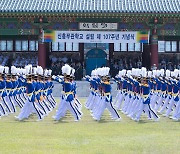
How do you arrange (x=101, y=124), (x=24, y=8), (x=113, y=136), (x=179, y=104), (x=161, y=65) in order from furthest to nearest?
(x=161, y=65) < (x=24, y=8) < (x=179, y=104) < (x=101, y=124) < (x=113, y=136)

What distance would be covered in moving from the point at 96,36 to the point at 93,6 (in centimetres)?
164

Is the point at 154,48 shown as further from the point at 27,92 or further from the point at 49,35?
the point at 27,92

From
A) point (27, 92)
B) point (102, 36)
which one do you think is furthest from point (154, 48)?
point (27, 92)

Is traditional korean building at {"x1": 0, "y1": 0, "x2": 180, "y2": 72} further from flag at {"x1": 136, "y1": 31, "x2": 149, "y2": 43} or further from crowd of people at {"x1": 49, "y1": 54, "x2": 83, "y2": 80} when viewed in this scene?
crowd of people at {"x1": 49, "y1": 54, "x2": 83, "y2": 80}

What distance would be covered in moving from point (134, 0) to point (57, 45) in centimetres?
658

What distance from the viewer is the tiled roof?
30844 millimetres

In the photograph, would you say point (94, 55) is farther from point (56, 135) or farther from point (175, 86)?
point (56, 135)

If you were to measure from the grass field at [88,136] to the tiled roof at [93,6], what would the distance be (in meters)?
13.9

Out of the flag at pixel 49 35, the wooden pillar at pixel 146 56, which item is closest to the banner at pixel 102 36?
the flag at pixel 49 35

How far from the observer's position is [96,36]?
3173 cm

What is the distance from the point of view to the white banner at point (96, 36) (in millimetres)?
31703

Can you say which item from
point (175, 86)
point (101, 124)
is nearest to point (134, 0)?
point (175, 86)

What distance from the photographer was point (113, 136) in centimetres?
1346

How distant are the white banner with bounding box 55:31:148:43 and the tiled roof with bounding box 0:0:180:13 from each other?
1.38 metres
